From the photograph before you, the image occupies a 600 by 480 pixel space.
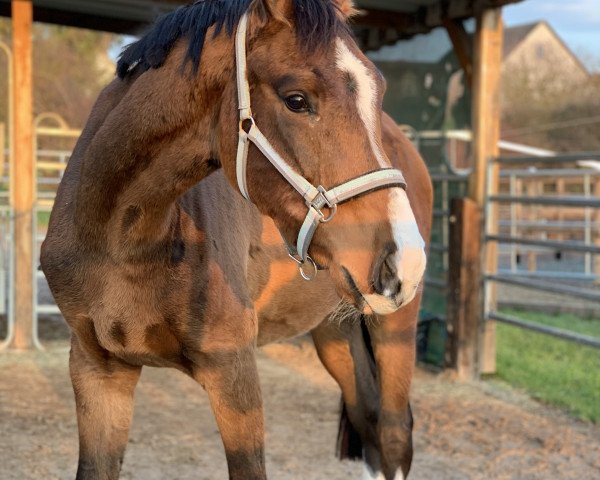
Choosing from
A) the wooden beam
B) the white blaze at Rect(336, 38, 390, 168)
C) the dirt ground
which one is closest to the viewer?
the white blaze at Rect(336, 38, 390, 168)

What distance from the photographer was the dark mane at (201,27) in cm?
174

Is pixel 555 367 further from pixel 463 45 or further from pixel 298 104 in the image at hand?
pixel 298 104

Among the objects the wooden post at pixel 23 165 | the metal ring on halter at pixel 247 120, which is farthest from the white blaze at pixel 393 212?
the wooden post at pixel 23 165

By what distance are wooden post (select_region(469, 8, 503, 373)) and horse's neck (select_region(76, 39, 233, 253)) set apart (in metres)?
3.82

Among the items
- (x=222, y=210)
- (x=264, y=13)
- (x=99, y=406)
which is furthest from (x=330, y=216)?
(x=99, y=406)

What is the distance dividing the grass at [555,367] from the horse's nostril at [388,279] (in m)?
3.53

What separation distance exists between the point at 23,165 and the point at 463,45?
135 inches

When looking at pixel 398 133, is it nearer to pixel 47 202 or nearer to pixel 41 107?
pixel 47 202

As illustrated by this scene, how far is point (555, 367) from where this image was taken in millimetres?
5941

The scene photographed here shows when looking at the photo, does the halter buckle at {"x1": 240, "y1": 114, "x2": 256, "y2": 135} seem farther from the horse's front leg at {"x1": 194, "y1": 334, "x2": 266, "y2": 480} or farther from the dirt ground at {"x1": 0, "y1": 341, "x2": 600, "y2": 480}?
the dirt ground at {"x1": 0, "y1": 341, "x2": 600, "y2": 480}

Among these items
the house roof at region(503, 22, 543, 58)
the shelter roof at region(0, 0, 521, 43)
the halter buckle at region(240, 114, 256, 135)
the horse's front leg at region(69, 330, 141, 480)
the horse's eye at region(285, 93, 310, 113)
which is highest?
the house roof at region(503, 22, 543, 58)

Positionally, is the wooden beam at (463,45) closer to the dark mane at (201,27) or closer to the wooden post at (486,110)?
the wooden post at (486,110)

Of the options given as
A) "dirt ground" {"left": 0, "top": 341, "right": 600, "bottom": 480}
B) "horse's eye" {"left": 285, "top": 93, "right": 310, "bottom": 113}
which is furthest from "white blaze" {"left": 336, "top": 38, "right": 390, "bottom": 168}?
"dirt ground" {"left": 0, "top": 341, "right": 600, "bottom": 480}

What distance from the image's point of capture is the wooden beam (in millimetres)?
5723
